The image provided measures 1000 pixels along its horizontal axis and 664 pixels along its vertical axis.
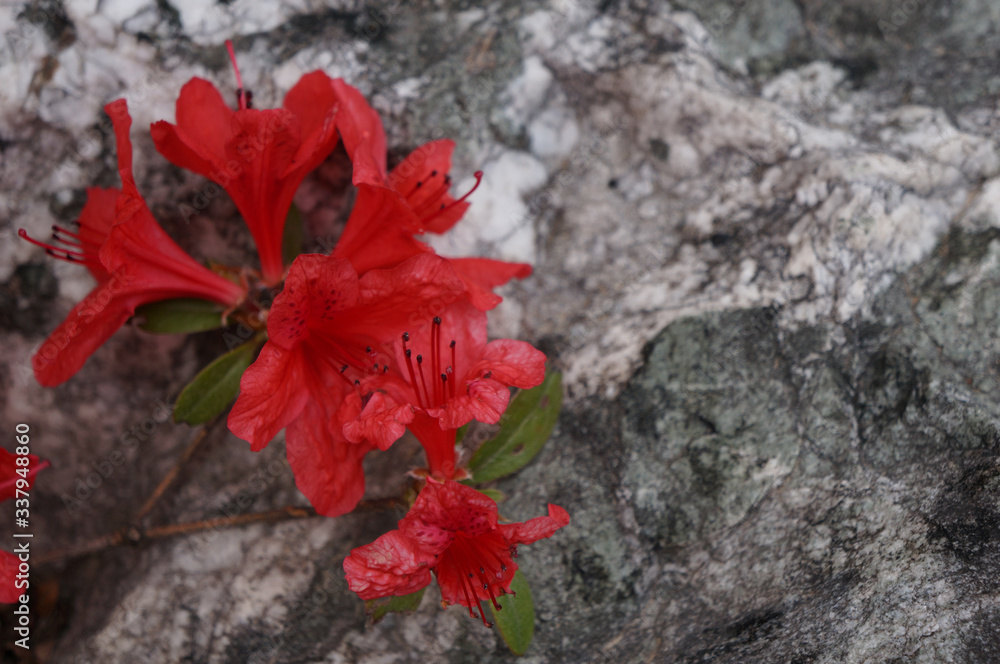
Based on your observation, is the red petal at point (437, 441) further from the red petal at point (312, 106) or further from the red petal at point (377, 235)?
the red petal at point (312, 106)

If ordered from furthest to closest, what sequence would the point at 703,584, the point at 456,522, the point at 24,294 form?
the point at 24,294 < the point at 703,584 < the point at 456,522

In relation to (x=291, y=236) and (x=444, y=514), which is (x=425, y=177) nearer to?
(x=291, y=236)

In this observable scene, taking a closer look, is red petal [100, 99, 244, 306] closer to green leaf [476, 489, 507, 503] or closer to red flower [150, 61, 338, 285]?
red flower [150, 61, 338, 285]

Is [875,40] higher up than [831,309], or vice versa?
[875,40]

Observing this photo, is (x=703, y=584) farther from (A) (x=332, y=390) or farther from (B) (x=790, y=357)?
(A) (x=332, y=390)

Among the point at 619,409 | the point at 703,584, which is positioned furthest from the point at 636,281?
the point at 703,584

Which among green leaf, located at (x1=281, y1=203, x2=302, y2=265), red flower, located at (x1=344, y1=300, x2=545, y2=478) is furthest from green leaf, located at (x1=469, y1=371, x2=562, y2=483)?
green leaf, located at (x1=281, y1=203, x2=302, y2=265)

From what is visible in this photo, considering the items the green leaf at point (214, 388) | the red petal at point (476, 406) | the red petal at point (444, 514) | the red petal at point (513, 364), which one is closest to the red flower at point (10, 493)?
the green leaf at point (214, 388)
